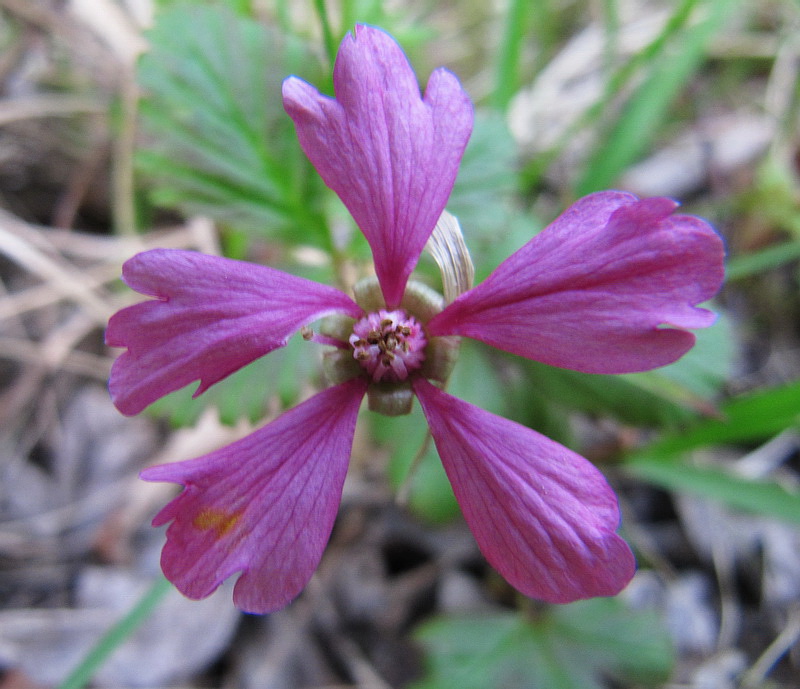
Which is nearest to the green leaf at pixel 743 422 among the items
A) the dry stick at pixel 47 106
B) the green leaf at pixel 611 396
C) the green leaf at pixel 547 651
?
the green leaf at pixel 611 396

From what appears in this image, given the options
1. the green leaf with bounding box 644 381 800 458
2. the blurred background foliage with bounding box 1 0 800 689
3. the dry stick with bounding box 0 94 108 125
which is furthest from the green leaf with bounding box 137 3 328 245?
the green leaf with bounding box 644 381 800 458

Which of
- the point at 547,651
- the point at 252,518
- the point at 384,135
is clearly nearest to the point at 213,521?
the point at 252,518

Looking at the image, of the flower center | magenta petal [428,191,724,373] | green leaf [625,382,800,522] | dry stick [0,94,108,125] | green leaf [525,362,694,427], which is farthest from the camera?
dry stick [0,94,108,125]

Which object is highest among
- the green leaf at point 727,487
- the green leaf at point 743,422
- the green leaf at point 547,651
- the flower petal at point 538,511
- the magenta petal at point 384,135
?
the magenta petal at point 384,135

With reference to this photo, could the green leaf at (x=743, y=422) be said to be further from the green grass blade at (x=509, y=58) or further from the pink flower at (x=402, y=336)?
the green grass blade at (x=509, y=58)

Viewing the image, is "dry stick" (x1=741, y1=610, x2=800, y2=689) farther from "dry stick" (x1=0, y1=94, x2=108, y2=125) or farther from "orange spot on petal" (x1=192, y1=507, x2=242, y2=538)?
"dry stick" (x1=0, y1=94, x2=108, y2=125)

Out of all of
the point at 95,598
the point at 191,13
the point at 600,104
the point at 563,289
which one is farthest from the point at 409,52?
the point at 95,598

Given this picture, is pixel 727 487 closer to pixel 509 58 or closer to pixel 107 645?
pixel 509 58
